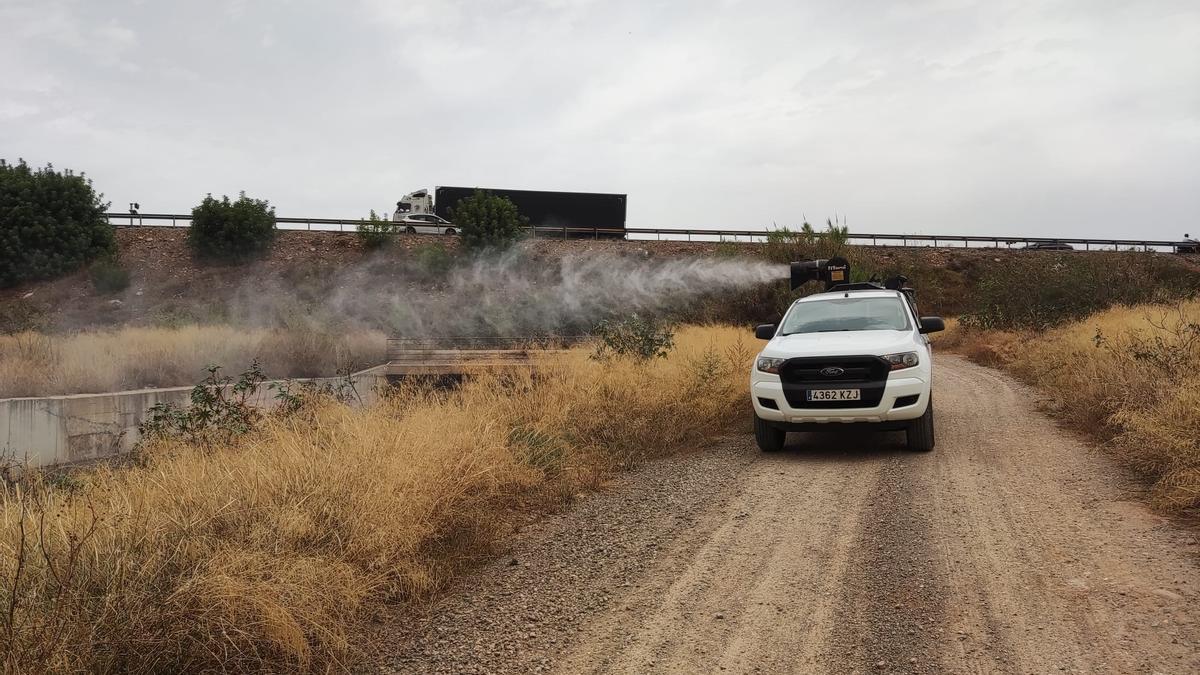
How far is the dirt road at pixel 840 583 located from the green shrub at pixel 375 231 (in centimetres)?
3455

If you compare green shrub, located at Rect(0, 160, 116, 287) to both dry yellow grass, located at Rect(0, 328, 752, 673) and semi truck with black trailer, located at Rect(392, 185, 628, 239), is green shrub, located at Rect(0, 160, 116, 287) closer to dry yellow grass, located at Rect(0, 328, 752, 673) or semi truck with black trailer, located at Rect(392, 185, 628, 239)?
semi truck with black trailer, located at Rect(392, 185, 628, 239)

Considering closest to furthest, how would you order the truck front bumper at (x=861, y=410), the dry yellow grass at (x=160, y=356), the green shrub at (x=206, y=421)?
the green shrub at (x=206, y=421)
the truck front bumper at (x=861, y=410)
the dry yellow grass at (x=160, y=356)

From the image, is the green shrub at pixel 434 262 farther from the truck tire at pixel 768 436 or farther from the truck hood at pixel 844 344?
the truck tire at pixel 768 436

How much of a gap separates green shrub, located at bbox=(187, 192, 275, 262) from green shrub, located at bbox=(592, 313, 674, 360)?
29.7m

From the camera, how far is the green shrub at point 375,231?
39.6 m

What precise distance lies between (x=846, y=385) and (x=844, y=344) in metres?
0.63

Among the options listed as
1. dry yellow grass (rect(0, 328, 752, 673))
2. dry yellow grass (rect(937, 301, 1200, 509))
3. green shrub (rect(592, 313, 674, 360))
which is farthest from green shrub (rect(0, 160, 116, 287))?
dry yellow grass (rect(937, 301, 1200, 509))

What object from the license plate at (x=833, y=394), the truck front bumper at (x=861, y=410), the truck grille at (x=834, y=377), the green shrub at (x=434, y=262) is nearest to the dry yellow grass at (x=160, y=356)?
the truck front bumper at (x=861, y=410)

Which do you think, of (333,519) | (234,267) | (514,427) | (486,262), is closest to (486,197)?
(486,262)

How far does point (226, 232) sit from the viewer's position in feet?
126

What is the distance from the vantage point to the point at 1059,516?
600 cm

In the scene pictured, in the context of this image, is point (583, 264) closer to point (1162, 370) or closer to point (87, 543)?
point (1162, 370)

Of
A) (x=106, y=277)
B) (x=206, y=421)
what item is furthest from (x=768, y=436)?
(x=106, y=277)

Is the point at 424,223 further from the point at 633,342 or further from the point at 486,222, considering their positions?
the point at 633,342
